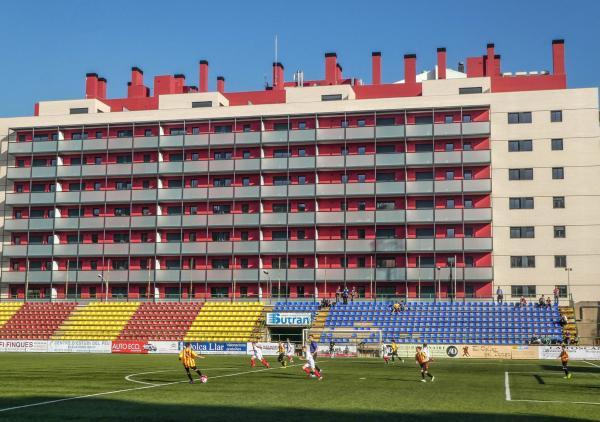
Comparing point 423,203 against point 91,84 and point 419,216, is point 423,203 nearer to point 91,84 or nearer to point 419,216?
point 419,216

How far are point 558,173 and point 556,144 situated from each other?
359cm

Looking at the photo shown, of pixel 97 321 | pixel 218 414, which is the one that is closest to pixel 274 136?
pixel 97 321

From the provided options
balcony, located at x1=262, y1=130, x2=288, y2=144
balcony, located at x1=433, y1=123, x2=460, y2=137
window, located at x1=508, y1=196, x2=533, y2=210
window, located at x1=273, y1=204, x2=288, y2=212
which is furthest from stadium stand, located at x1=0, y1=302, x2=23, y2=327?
window, located at x1=508, y1=196, x2=533, y2=210

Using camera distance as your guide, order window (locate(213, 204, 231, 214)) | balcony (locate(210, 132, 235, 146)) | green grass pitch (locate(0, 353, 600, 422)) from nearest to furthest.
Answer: green grass pitch (locate(0, 353, 600, 422)) → window (locate(213, 204, 231, 214)) → balcony (locate(210, 132, 235, 146))

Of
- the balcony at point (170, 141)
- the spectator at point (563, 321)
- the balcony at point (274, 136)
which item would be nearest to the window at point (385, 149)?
the balcony at point (274, 136)

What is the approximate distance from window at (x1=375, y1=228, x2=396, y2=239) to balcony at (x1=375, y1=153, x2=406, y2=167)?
323 inches

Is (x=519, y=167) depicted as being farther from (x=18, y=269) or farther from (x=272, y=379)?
(x=18, y=269)

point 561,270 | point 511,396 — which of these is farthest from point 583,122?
point 511,396

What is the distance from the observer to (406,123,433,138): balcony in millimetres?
95625

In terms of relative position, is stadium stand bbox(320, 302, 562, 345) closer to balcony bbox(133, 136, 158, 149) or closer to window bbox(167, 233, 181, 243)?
window bbox(167, 233, 181, 243)

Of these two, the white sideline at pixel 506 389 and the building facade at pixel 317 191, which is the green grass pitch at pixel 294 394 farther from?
the building facade at pixel 317 191

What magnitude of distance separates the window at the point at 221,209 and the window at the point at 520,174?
36.2m

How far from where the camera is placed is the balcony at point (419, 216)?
94.2m

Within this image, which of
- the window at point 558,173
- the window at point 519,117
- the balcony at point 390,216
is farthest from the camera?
the balcony at point 390,216
